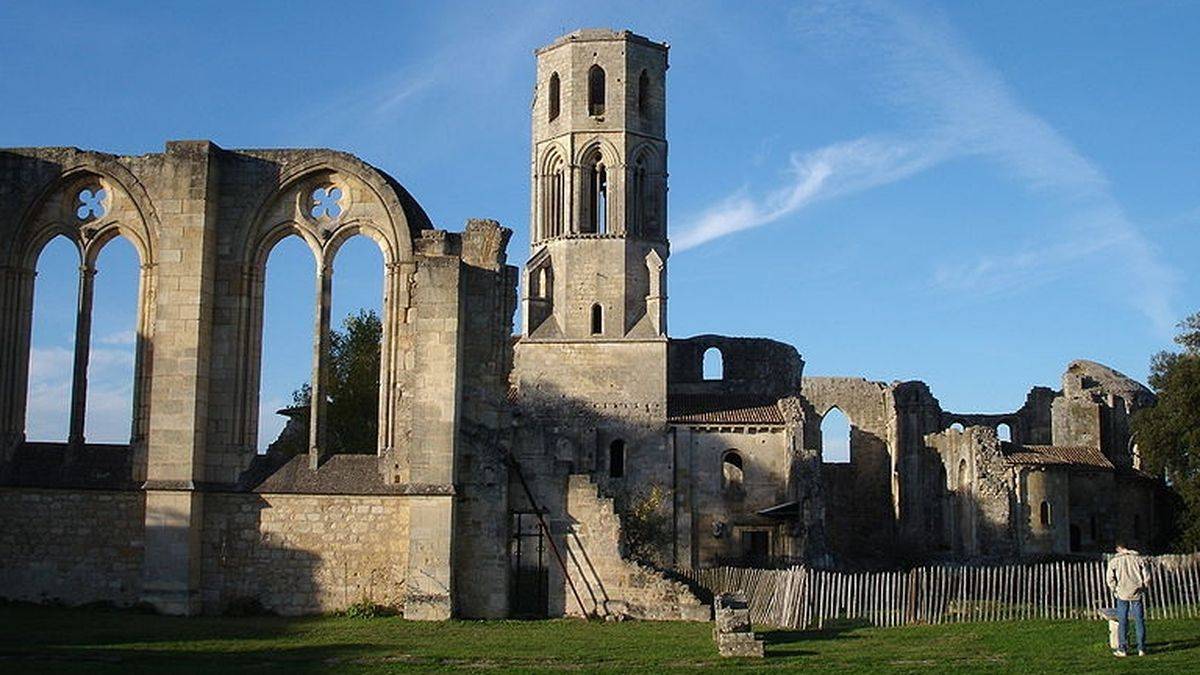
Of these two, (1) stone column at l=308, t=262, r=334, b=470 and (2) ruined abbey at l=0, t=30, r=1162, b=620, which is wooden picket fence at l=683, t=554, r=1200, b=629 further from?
(1) stone column at l=308, t=262, r=334, b=470

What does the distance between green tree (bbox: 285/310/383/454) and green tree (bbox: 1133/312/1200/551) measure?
2171 cm

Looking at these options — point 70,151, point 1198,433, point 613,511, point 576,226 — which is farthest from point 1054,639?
point 576,226

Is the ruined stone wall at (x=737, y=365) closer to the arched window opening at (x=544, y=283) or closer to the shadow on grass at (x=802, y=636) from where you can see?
the arched window opening at (x=544, y=283)

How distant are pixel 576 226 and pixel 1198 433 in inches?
844

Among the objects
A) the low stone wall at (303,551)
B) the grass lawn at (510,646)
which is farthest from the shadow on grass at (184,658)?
the low stone wall at (303,551)

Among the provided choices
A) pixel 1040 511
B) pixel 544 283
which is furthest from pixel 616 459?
pixel 1040 511

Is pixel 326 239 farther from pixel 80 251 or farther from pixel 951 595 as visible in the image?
pixel 951 595

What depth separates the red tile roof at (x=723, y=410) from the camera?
46.7 m

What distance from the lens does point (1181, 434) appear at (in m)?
39.5

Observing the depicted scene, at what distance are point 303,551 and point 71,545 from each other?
3.77 metres

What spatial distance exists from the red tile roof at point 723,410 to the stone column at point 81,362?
25666mm

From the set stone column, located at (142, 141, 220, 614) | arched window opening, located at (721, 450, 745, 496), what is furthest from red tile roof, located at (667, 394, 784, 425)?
stone column, located at (142, 141, 220, 614)

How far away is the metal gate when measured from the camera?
2389cm

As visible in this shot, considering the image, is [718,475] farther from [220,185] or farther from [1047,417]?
[220,185]
